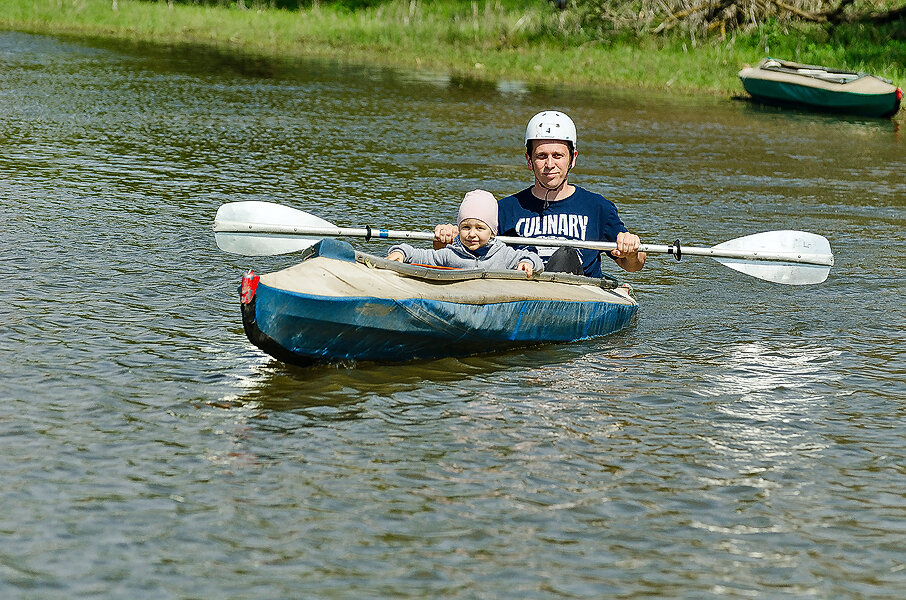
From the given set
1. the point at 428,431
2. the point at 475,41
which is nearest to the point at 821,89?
the point at 475,41

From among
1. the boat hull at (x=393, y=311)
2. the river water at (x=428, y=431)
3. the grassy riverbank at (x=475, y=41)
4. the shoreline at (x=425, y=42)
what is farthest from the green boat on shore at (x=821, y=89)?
the boat hull at (x=393, y=311)

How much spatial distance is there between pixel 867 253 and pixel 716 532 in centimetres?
789

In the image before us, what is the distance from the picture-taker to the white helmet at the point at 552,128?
29.9 feet

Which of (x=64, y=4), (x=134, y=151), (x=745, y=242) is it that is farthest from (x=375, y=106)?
(x=64, y=4)

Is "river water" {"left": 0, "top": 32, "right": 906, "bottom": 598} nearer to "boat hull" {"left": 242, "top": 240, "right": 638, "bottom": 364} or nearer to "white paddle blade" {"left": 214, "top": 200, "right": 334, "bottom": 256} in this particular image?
"boat hull" {"left": 242, "top": 240, "right": 638, "bottom": 364}

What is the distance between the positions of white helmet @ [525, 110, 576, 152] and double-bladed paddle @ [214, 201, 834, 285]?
31.6 inches

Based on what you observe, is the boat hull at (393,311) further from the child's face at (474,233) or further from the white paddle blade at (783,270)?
the white paddle blade at (783,270)

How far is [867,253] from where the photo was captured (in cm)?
1277

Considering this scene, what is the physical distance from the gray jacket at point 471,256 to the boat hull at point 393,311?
0.91ft

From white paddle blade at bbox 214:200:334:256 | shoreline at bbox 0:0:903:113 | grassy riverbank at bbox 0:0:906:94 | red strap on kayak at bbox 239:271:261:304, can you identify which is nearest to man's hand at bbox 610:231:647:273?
white paddle blade at bbox 214:200:334:256

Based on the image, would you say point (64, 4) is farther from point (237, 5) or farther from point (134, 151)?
point (134, 151)

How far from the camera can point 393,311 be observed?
7719 mm

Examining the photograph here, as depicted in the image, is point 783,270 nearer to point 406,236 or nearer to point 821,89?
point 406,236

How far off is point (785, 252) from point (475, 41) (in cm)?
2771
